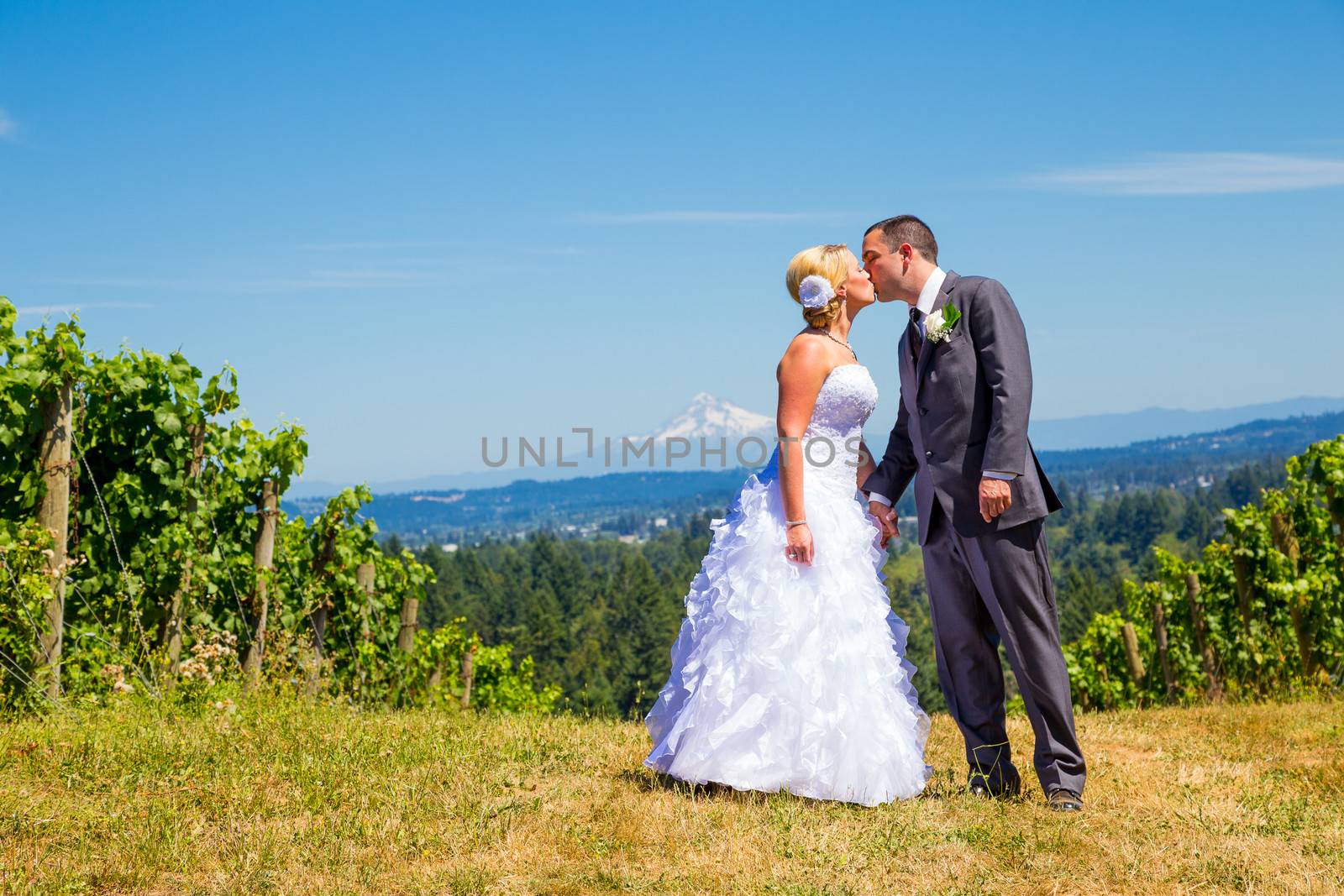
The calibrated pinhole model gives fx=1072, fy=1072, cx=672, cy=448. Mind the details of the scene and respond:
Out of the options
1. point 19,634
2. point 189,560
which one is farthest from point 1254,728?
point 19,634

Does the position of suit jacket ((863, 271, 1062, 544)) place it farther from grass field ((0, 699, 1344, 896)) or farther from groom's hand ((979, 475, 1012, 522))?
grass field ((0, 699, 1344, 896))

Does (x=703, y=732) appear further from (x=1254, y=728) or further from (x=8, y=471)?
(x=8, y=471)

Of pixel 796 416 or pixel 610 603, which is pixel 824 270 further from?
pixel 610 603

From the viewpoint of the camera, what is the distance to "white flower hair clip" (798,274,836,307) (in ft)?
16.6

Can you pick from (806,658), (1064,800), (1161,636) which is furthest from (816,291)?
(1161,636)

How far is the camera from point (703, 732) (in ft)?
16.1

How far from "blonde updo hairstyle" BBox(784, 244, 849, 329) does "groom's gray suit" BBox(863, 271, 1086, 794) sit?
391 mm

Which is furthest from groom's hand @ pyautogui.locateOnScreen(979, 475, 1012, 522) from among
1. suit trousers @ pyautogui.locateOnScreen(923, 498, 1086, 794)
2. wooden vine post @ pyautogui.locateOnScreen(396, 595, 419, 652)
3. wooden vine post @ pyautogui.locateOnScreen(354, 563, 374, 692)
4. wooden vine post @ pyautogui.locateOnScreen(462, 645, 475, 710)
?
wooden vine post @ pyautogui.locateOnScreen(462, 645, 475, 710)

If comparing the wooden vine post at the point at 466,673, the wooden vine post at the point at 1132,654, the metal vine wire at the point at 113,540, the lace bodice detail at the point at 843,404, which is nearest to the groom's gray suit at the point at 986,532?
the lace bodice detail at the point at 843,404

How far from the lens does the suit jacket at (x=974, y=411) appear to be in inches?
185

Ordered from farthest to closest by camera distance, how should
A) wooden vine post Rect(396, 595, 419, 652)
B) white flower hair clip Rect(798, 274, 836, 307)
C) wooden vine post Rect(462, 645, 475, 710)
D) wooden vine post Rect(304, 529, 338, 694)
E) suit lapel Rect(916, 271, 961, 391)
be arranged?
wooden vine post Rect(462, 645, 475, 710) → wooden vine post Rect(396, 595, 419, 652) → wooden vine post Rect(304, 529, 338, 694) → white flower hair clip Rect(798, 274, 836, 307) → suit lapel Rect(916, 271, 961, 391)

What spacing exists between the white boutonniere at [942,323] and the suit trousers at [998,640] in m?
0.77

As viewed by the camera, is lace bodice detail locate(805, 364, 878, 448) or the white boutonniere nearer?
the white boutonniere

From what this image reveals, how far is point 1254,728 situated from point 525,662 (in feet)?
42.3
